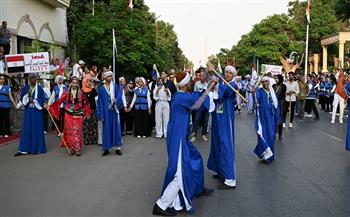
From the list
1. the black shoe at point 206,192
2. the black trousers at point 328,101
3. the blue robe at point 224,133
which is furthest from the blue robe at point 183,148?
the black trousers at point 328,101

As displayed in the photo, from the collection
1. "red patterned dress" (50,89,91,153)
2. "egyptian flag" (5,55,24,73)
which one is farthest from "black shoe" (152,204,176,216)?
"egyptian flag" (5,55,24,73)

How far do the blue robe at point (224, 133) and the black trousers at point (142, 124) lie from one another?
273 inches

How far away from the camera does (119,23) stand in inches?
904

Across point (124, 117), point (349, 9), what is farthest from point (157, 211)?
point (349, 9)

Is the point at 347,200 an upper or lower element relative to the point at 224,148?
lower

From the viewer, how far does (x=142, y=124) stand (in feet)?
47.5

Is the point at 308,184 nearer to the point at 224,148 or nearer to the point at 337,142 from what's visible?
the point at 224,148

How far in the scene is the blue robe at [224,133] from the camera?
24.2 feet

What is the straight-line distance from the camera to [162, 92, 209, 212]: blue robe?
Answer: 19.8 ft

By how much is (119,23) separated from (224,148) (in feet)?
54.7

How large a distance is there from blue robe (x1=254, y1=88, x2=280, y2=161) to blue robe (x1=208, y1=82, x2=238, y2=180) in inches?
78.5

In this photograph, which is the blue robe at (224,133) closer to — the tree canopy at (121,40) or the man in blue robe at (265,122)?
the man in blue robe at (265,122)

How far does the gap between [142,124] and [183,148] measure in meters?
8.41

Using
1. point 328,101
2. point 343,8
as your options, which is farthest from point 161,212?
point 343,8
